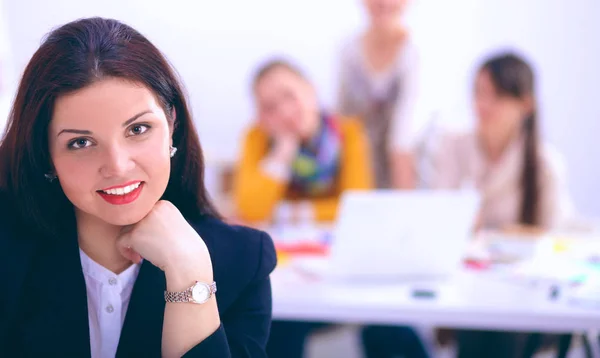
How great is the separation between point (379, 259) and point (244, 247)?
71 cm

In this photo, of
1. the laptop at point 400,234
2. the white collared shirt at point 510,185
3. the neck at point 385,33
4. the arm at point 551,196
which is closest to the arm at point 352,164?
the white collared shirt at point 510,185

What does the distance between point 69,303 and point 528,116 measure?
80.8 inches

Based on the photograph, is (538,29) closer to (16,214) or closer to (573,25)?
(573,25)

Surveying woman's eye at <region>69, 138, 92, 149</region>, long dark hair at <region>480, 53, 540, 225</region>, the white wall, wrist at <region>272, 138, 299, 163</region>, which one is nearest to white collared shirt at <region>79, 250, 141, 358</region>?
woman's eye at <region>69, 138, 92, 149</region>

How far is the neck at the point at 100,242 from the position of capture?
3.64 feet

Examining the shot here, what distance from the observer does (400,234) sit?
175cm

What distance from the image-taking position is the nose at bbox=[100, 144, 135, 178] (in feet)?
3.19

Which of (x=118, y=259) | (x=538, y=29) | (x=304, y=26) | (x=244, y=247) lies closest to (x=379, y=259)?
(x=244, y=247)

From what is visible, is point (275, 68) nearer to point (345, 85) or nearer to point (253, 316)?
point (345, 85)

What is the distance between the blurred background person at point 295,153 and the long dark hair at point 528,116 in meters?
0.59

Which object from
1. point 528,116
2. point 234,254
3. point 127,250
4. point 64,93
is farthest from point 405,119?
A: point 64,93

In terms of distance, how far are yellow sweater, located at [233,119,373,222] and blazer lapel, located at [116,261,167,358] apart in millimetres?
1488

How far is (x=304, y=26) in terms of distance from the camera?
13.7ft

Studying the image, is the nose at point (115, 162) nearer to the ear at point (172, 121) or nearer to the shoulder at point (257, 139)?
the ear at point (172, 121)
